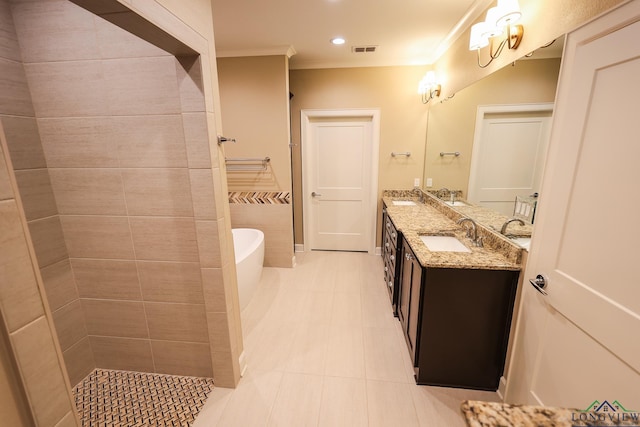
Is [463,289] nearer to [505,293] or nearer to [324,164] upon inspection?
[505,293]

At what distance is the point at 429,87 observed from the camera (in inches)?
125

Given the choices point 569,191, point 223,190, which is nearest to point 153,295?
point 223,190

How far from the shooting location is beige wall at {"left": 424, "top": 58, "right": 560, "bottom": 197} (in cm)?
143

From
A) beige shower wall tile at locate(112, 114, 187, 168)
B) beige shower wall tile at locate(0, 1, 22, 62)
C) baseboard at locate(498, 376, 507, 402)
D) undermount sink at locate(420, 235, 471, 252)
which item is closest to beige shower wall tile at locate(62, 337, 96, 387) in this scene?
beige shower wall tile at locate(112, 114, 187, 168)

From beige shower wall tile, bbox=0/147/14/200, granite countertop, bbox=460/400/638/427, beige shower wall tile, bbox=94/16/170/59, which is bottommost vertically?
granite countertop, bbox=460/400/638/427

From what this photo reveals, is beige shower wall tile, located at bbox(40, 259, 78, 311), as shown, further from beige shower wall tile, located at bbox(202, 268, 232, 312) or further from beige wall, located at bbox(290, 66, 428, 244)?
beige wall, located at bbox(290, 66, 428, 244)

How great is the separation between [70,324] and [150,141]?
4.24 ft

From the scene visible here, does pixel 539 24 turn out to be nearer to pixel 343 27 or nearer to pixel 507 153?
pixel 507 153

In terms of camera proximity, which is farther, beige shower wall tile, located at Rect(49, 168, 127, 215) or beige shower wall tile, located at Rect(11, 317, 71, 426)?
beige shower wall tile, located at Rect(49, 168, 127, 215)

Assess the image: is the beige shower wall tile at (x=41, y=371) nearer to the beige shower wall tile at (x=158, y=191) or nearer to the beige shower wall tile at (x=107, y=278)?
the beige shower wall tile at (x=158, y=191)

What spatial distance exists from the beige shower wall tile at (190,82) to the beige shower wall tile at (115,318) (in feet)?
4.21

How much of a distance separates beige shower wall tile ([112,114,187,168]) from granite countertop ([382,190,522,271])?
154 centimetres

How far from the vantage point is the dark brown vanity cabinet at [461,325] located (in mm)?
1566

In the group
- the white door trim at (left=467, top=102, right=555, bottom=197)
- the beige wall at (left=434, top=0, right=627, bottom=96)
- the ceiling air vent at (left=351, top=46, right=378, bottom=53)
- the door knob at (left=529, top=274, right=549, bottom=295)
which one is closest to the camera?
the beige wall at (left=434, top=0, right=627, bottom=96)
